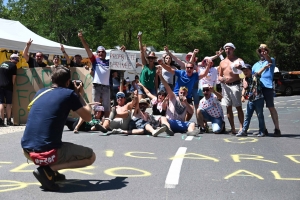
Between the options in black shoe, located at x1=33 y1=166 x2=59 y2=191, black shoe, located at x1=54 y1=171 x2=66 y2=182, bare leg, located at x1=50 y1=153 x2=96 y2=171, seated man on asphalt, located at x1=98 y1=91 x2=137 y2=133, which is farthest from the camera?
seated man on asphalt, located at x1=98 y1=91 x2=137 y2=133

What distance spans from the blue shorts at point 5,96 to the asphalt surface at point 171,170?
290 centimetres

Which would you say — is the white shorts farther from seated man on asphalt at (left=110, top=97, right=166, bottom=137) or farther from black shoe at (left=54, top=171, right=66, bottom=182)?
black shoe at (left=54, top=171, right=66, bottom=182)

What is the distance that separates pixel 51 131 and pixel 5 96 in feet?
27.2

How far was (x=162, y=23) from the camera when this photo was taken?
42.0m

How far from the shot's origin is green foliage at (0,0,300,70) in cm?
4059

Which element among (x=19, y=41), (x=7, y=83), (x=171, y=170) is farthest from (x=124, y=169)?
(x=19, y=41)

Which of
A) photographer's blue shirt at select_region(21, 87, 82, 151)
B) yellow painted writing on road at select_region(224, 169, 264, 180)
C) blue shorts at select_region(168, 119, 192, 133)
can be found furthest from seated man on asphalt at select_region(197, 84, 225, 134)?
photographer's blue shirt at select_region(21, 87, 82, 151)

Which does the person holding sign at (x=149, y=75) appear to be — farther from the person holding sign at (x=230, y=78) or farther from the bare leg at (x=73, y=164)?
the bare leg at (x=73, y=164)

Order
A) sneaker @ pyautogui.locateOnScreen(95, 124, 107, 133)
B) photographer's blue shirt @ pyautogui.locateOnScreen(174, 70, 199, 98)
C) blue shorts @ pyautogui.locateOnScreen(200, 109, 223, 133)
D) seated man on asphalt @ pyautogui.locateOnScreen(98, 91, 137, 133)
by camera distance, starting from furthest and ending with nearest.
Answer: photographer's blue shirt @ pyautogui.locateOnScreen(174, 70, 199, 98) → blue shorts @ pyautogui.locateOnScreen(200, 109, 223, 133) → seated man on asphalt @ pyautogui.locateOnScreen(98, 91, 137, 133) → sneaker @ pyautogui.locateOnScreen(95, 124, 107, 133)

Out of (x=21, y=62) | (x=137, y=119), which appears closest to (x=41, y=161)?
(x=137, y=119)

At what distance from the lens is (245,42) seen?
43.7m

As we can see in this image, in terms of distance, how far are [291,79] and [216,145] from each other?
97.2ft

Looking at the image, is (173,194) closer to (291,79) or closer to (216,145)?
(216,145)

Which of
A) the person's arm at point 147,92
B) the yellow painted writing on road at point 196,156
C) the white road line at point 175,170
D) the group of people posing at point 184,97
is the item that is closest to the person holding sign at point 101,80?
the group of people posing at point 184,97
